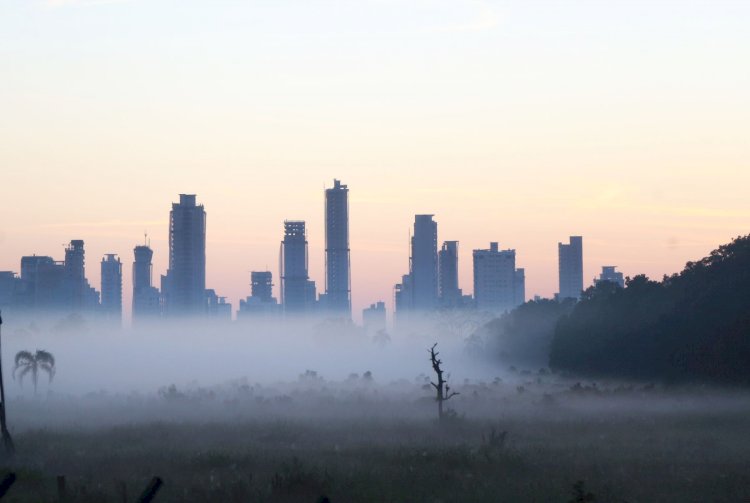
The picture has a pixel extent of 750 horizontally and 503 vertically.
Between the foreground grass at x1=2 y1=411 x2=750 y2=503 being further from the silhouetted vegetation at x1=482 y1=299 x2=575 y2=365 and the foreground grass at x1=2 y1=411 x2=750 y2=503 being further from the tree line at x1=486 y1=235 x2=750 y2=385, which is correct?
the silhouetted vegetation at x1=482 y1=299 x2=575 y2=365

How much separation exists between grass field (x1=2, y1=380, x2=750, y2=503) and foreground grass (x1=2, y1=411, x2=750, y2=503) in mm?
62

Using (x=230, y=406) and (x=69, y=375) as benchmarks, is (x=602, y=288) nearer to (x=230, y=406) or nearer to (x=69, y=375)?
(x=230, y=406)

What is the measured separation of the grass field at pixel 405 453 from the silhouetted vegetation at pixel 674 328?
770 centimetres

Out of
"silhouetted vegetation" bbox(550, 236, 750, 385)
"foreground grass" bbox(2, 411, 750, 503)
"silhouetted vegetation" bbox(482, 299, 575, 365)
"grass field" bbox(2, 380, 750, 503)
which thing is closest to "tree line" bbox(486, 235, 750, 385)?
"silhouetted vegetation" bbox(550, 236, 750, 385)

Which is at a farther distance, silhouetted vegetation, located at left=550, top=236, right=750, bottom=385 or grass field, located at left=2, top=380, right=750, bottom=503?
silhouetted vegetation, located at left=550, top=236, right=750, bottom=385

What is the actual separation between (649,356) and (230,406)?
3292 cm

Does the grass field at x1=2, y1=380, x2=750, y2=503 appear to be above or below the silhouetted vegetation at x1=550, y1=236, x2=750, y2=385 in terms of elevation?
below

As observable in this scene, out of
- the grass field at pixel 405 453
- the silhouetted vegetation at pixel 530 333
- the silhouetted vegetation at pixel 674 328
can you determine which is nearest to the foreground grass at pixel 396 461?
the grass field at pixel 405 453

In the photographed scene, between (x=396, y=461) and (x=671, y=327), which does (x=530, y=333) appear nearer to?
(x=671, y=327)

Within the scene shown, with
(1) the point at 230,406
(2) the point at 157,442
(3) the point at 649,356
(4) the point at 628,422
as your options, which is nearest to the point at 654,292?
(3) the point at 649,356

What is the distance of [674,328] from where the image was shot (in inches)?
3297

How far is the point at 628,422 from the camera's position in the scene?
4941cm

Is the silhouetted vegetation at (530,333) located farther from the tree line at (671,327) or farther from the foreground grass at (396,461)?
the foreground grass at (396,461)

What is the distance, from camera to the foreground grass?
94.1ft
